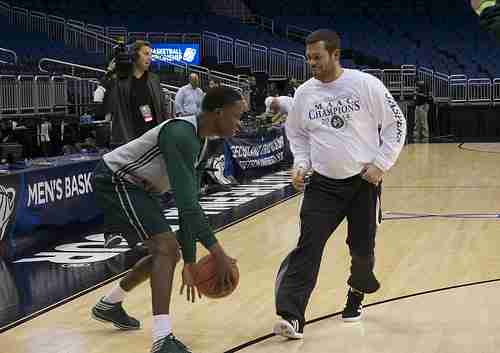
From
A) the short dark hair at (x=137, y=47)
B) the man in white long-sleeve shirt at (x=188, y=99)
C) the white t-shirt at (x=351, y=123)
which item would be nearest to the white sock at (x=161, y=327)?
the white t-shirt at (x=351, y=123)

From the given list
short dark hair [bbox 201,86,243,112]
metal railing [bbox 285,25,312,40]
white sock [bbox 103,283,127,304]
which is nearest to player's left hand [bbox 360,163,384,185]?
short dark hair [bbox 201,86,243,112]

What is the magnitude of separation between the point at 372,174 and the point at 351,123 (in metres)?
0.33

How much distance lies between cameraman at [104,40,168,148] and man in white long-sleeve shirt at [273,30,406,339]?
12.2 feet

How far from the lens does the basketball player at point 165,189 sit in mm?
4719

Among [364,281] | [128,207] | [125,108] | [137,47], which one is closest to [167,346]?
[128,207]

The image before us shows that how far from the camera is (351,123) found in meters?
5.64

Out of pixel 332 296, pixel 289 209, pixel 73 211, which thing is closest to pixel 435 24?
pixel 289 209

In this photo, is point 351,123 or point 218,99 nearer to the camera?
point 218,99

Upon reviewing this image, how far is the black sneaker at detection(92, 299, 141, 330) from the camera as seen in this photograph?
5.84 m

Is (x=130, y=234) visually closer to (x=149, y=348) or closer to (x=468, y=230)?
(x=149, y=348)

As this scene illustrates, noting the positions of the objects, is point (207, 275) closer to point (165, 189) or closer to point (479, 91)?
point (165, 189)

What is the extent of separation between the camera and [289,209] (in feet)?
39.3

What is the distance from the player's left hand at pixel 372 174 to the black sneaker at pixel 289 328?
0.92 metres

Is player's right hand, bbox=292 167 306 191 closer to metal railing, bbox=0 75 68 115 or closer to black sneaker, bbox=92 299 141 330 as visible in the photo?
black sneaker, bbox=92 299 141 330
